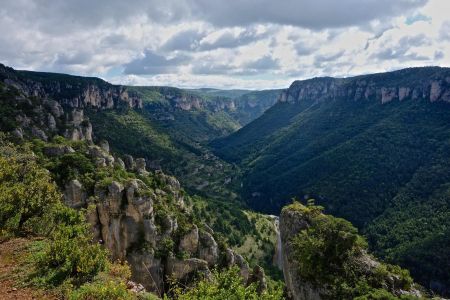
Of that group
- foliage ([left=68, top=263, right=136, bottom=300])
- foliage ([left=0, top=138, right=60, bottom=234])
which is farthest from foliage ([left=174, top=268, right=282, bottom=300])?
foliage ([left=0, top=138, right=60, bottom=234])

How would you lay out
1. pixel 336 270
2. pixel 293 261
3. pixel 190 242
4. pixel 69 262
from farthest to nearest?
pixel 190 242, pixel 293 261, pixel 336 270, pixel 69 262

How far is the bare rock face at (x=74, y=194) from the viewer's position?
157 ft

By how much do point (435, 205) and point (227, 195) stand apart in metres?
82.9

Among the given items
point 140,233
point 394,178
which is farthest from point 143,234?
point 394,178

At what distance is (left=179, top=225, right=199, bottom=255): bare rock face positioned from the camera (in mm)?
50344

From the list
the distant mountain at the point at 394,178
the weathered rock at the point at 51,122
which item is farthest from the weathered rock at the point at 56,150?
the distant mountain at the point at 394,178

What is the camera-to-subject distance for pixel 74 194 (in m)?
48.3

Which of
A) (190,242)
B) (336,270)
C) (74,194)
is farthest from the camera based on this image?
(190,242)

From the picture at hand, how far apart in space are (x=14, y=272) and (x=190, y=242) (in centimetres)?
3271

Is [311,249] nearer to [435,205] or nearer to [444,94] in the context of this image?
[435,205]

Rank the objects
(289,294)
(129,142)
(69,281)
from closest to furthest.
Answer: (69,281), (289,294), (129,142)

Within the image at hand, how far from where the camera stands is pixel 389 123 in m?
172

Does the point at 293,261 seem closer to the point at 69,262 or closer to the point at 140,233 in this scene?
the point at 140,233

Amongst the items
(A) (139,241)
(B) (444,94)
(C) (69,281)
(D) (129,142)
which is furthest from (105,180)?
(B) (444,94)
